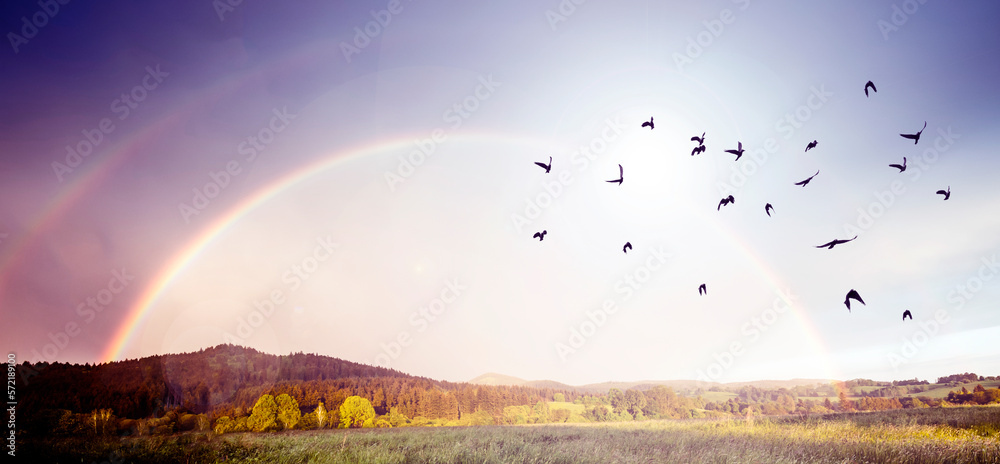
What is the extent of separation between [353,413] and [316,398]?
30.0m

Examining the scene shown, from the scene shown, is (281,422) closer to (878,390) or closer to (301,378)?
(301,378)

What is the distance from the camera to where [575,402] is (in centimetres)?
13675

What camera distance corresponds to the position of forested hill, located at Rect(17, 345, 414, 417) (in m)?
88.6

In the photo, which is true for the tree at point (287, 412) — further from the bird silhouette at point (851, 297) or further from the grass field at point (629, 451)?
the bird silhouette at point (851, 297)

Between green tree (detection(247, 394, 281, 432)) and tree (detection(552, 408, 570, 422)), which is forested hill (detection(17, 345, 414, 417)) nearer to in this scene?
green tree (detection(247, 394, 281, 432))

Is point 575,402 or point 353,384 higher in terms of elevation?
point 353,384

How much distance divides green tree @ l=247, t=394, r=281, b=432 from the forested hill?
3489 centimetres

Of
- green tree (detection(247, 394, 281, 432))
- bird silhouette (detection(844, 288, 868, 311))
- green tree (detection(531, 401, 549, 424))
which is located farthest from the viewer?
green tree (detection(531, 401, 549, 424))

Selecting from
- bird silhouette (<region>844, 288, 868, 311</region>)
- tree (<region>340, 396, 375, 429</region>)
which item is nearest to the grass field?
bird silhouette (<region>844, 288, 868, 311</region>)

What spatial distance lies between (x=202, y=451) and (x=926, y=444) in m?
20.4

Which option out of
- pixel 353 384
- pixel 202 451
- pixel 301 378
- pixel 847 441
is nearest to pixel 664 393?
pixel 353 384

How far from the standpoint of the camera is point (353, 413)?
263ft

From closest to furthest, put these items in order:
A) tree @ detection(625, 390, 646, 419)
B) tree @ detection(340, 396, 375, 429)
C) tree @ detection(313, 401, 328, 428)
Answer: tree @ detection(313, 401, 328, 428), tree @ detection(340, 396, 375, 429), tree @ detection(625, 390, 646, 419)

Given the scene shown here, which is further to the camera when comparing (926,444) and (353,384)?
(353,384)
